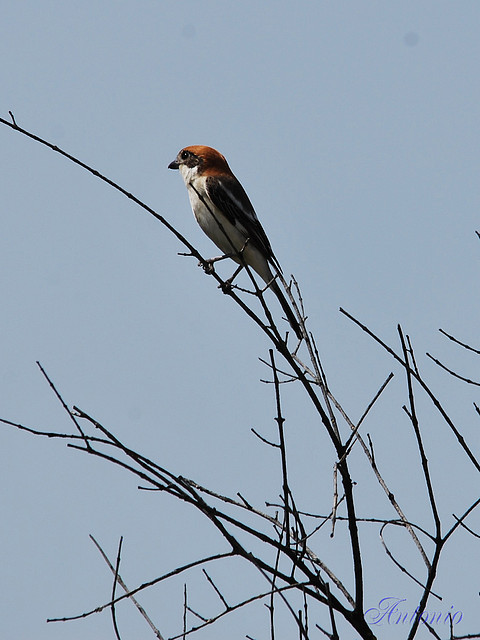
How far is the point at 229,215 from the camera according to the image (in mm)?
7383

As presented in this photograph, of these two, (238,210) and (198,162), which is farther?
(198,162)

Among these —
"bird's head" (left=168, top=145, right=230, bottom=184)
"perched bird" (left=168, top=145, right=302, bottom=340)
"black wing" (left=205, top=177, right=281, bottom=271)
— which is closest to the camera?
"perched bird" (left=168, top=145, right=302, bottom=340)

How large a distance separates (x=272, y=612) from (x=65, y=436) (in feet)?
3.41

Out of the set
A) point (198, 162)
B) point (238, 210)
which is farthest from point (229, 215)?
point (198, 162)

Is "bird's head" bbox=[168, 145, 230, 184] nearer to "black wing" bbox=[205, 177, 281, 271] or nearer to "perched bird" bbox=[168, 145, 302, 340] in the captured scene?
"perched bird" bbox=[168, 145, 302, 340]

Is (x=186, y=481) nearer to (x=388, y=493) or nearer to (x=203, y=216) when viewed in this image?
(x=388, y=493)

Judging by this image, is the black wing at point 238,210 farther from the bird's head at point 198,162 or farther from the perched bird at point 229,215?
the bird's head at point 198,162

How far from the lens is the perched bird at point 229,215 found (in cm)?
721

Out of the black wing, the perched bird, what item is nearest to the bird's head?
the perched bird

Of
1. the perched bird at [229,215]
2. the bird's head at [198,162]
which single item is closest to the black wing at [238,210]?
the perched bird at [229,215]

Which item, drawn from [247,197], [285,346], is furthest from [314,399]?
[247,197]

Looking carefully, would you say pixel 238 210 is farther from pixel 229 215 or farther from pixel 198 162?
→ pixel 198 162

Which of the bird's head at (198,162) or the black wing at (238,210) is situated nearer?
the black wing at (238,210)

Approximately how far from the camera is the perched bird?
23.7 ft
